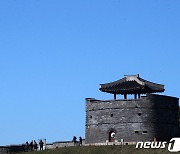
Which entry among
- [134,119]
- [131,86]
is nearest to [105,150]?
[134,119]

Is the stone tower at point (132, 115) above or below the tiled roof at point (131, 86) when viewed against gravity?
below

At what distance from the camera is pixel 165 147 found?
6400 cm

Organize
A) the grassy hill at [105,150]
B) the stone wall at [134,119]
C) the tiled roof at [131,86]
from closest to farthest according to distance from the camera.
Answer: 1. the grassy hill at [105,150]
2. the stone wall at [134,119]
3. the tiled roof at [131,86]

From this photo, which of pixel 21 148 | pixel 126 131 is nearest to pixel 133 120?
pixel 126 131

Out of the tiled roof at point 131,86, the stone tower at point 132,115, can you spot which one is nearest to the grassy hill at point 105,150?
the stone tower at point 132,115

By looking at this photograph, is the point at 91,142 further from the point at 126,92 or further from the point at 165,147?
the point at 165,147

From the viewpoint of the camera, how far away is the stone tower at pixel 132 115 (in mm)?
72062

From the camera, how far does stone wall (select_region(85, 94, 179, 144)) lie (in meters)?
72.0

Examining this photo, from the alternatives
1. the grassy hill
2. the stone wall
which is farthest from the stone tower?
the grassy hill

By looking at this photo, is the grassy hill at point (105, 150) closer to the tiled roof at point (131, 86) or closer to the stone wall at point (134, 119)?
the stone wall at point (134, 119)

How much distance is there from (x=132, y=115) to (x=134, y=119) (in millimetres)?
514

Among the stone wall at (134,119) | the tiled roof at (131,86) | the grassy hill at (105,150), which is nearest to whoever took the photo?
the grassy hill at (105,150)

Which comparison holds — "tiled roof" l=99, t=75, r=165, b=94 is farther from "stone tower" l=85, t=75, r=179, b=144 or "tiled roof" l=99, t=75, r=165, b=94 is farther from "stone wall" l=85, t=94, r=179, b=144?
"stone wall" l=85, t=94, r=179, b=144

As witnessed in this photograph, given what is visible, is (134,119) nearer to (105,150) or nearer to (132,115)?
(132,115)
